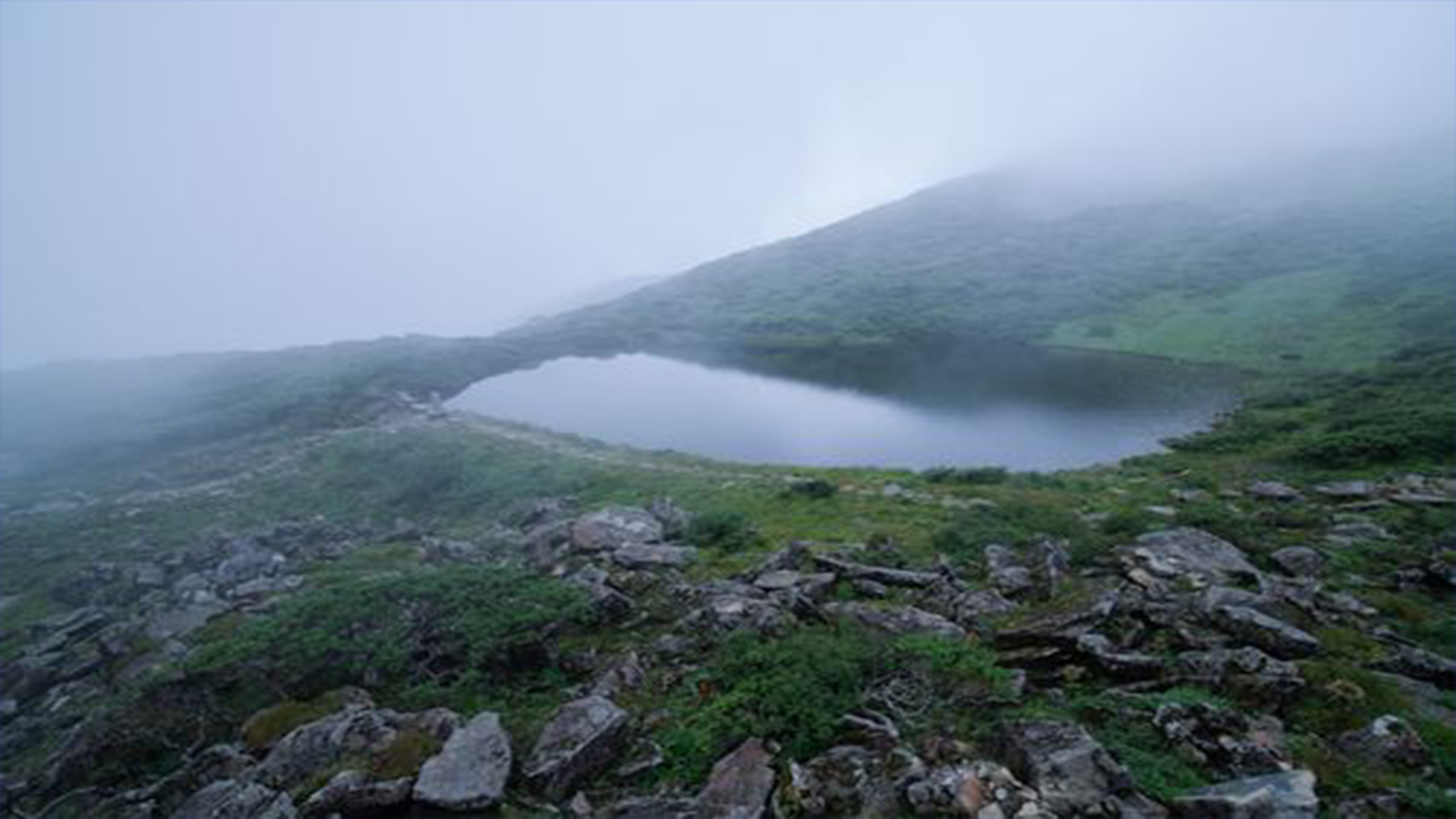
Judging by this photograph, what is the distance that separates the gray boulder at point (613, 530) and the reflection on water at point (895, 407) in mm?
19953

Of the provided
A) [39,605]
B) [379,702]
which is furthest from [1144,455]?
[39,605]

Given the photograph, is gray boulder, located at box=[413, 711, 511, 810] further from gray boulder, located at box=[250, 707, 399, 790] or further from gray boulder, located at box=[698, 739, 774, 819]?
gray boulder, located at box=[698, 739, 774, 819]

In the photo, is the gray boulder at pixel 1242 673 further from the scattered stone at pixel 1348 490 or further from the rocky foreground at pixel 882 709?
the scattered stone at pixel 1348 490

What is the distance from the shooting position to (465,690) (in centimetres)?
1479

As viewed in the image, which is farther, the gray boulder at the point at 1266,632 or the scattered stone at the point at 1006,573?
the scattered stone at the point at 1006,573

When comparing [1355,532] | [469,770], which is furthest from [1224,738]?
[1355,532]

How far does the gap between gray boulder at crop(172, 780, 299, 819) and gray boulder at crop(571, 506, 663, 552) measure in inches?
443

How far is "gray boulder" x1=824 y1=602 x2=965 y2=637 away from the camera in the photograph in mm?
14867

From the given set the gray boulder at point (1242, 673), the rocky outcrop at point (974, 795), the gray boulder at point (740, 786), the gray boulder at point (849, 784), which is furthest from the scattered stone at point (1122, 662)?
the gray boulder at point (740, 786)

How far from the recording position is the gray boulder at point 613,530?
22906 mm

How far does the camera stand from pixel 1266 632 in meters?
13.1

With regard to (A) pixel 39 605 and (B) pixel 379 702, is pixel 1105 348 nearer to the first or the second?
(B) pixel 379 702

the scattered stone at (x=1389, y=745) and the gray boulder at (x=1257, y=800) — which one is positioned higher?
the gray boulder at (x=1257, y=800)

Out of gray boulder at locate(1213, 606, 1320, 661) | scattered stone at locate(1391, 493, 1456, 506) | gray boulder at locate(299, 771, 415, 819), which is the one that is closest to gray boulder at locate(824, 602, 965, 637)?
gray boulder at locate(1213, 606, 1320, 661)
